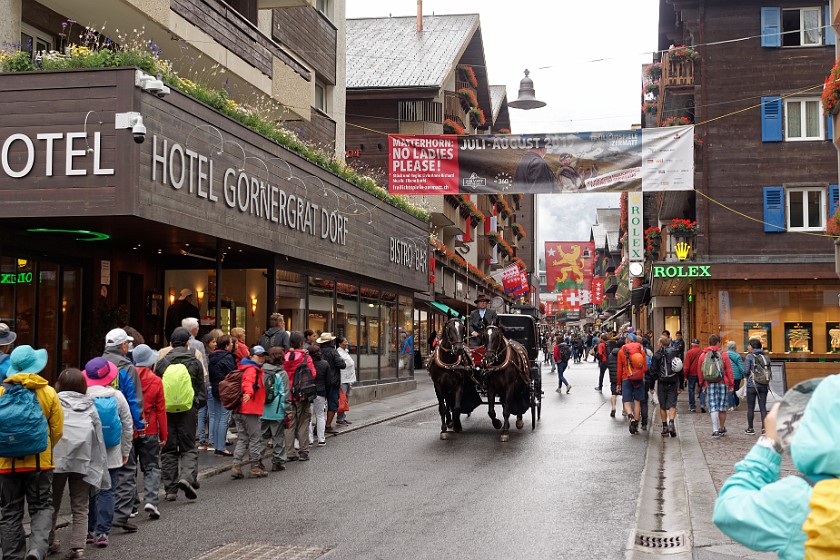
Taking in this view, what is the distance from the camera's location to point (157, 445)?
980 centimetres

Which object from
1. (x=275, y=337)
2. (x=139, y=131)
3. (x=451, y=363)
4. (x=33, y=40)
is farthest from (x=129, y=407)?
(x=33, y=40)

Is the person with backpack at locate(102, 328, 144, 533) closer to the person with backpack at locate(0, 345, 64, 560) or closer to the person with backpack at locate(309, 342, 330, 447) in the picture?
the person with backpack at locate(0, 345, 64, 560)

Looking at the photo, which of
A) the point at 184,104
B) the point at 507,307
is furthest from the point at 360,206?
the point at 507,307

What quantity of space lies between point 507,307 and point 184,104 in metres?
65.6

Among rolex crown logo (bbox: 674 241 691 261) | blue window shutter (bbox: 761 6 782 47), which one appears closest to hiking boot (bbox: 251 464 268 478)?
rolex crown logo (bbox: 674 241 691 261)

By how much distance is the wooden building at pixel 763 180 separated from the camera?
29.4 meters

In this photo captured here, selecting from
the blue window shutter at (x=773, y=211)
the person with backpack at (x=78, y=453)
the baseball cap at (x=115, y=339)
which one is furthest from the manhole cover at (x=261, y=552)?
the blue window shutter at (x=773, y=211)

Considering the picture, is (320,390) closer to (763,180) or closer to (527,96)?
(527,96)

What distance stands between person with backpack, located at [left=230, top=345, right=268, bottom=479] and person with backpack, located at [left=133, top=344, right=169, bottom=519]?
234 centimetres

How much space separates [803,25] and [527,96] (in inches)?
450

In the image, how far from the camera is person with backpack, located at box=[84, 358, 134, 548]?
8.41 metres

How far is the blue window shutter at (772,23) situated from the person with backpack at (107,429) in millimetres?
26514

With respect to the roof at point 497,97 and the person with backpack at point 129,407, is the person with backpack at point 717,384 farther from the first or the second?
the roof at point 497,97

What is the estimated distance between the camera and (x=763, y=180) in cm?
2992
